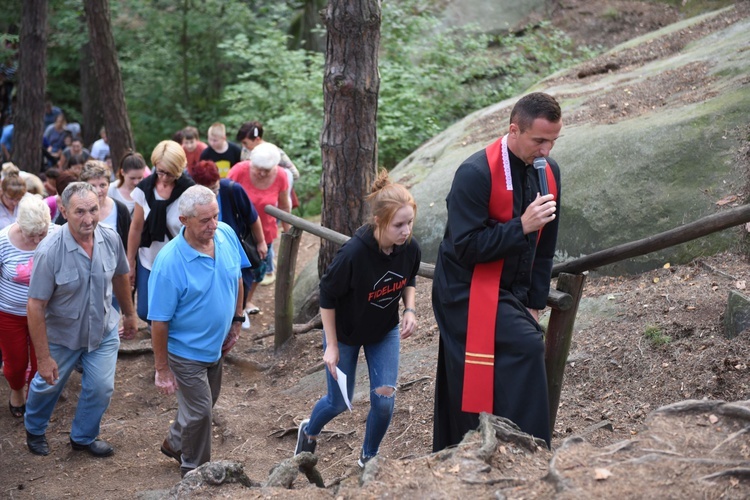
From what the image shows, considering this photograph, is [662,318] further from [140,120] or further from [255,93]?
[140,120]

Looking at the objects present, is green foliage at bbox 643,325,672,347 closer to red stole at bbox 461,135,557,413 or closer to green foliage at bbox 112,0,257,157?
red stole at bbox 461,135,557,413

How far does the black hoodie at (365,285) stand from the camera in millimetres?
4539

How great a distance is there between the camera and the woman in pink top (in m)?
8.44

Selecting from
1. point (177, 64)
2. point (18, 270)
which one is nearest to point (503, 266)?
point (18, 270)

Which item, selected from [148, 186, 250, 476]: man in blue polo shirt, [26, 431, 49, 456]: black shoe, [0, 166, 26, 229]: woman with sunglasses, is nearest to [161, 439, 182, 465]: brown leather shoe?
[148, 186, 250, 476]: man in blue polo shirt

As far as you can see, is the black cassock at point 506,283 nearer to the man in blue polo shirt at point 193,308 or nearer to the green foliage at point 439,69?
the man in blue polo shirt at point 193,308

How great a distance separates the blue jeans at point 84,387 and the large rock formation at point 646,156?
3.23 meters

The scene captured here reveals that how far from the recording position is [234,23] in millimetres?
18578

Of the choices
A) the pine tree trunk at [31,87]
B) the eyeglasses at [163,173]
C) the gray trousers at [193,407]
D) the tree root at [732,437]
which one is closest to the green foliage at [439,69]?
the pine tree trunk at [31,87]

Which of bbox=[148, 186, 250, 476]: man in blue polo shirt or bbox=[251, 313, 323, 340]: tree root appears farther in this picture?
bbox=[251, 313, 323, 340]: tree root

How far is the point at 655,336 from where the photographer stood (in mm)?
5457

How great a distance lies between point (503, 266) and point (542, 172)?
483 mm

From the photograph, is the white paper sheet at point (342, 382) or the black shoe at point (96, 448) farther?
the black shoe at point (96, 448)

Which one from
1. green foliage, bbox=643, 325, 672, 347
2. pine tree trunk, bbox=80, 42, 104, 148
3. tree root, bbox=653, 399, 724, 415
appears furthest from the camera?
pine tree trunk, bbox=80, 42, 104, 148
